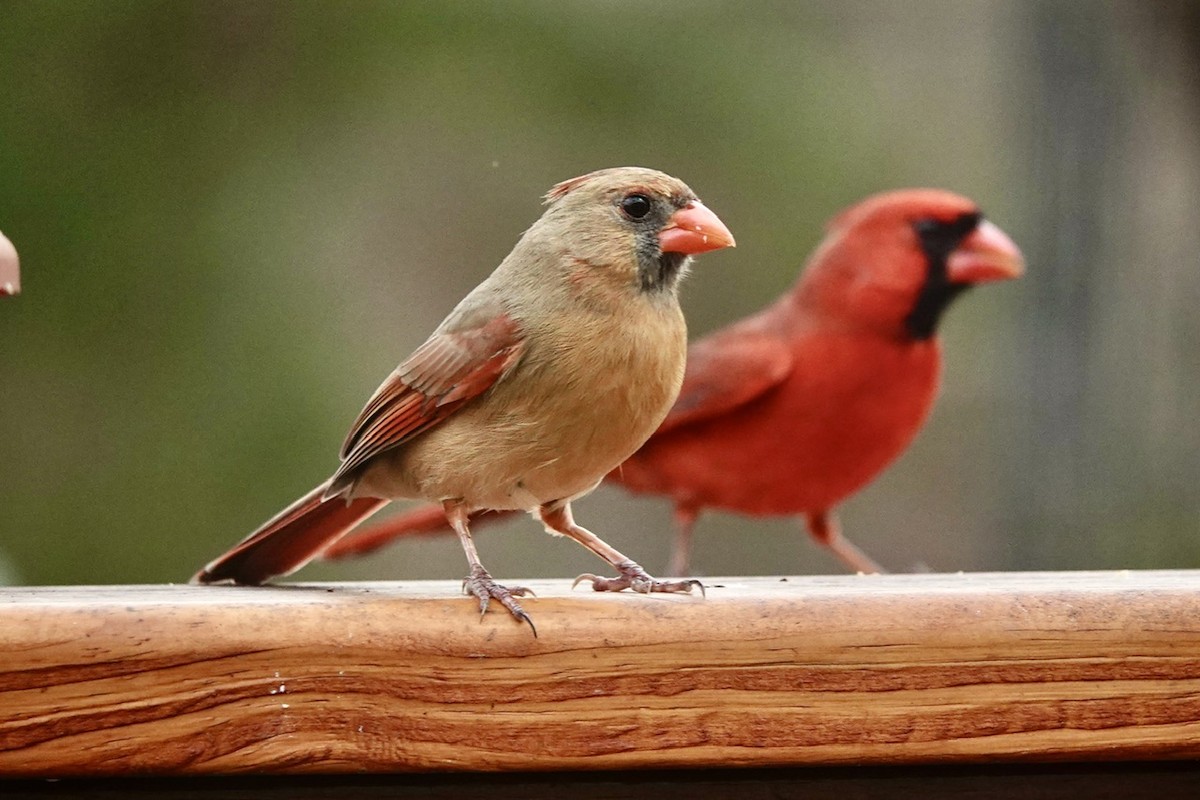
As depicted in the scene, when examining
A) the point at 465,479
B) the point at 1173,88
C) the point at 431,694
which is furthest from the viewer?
the point at 1173,88

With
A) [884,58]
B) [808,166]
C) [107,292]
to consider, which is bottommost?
[107,292]

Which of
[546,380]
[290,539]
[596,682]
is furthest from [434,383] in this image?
[596,682]

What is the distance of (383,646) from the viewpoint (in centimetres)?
146

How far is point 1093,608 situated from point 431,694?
66 centimetres

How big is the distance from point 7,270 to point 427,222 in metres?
2.80

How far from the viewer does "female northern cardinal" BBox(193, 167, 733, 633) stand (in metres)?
1.76

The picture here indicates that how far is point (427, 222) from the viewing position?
4.29 metres

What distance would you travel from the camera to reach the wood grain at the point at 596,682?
4.64 feet

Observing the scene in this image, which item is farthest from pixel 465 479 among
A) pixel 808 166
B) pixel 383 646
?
pixel 808 166

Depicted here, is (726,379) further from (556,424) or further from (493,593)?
(493,593)

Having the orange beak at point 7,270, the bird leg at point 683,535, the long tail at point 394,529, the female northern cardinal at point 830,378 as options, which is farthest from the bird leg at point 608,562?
the bird leg at point 683,535

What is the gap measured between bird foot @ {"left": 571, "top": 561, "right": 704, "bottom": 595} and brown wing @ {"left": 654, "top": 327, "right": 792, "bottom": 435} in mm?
1321

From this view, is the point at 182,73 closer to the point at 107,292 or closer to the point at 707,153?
the point at 107,292

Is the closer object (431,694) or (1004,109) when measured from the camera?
(431,694)
